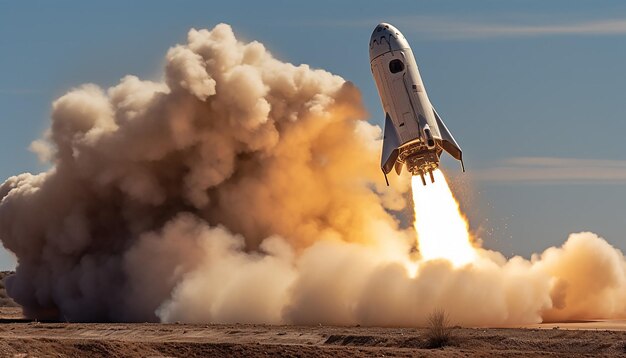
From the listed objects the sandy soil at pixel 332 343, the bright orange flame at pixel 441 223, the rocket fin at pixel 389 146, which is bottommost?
the sandy soil at pixel 332 343

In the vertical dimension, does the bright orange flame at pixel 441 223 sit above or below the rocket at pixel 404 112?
below

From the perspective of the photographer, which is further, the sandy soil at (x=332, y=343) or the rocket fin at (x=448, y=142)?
the rocket fin at (x=448, y=142)

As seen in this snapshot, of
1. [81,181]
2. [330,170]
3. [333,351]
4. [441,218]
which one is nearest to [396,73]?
[441,218]

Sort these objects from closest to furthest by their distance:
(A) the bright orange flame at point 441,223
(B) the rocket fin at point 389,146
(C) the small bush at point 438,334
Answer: (C) the small bush at point 438,334 → (B) the rocket fin at point 389,146 → (A) the bright orange flame at point 441,223

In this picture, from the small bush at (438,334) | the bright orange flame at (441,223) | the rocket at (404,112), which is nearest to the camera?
the small bush at (438,334)

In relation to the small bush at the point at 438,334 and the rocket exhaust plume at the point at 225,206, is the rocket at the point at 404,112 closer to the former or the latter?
the rocket exhaust plume at the point at 225,206

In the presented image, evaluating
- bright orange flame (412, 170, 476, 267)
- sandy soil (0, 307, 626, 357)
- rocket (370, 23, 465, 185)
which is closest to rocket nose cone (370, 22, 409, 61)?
rocket (370, 23, 465, 185)

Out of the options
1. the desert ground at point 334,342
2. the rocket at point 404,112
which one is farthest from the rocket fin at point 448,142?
the desert ground at point 334,342

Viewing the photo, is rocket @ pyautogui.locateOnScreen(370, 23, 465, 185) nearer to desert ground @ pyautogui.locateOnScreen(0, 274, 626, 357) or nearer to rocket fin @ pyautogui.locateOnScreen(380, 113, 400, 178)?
rocket fin @ pyautogui.locateOnScreen(380, 113, 400, 178)

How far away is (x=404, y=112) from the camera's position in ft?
210

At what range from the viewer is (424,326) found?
60719mm

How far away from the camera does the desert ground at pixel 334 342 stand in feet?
167

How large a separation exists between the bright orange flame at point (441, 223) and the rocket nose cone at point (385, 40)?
683cm

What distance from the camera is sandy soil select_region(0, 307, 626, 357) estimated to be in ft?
167
